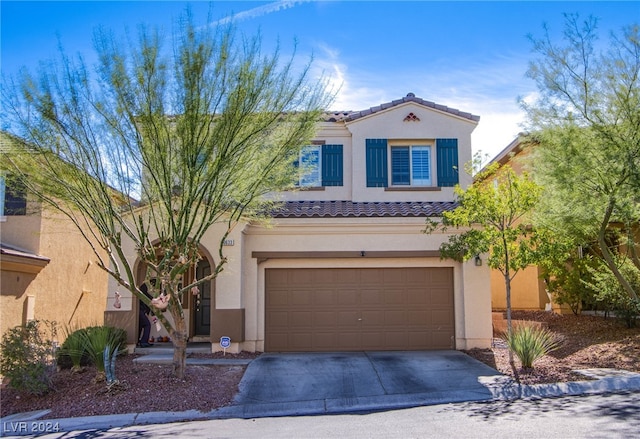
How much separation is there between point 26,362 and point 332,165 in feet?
31.5

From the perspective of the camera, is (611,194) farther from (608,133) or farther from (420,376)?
(420,376)

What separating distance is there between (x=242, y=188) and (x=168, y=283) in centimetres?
220

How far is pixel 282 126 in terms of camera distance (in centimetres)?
1039

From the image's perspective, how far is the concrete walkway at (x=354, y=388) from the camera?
877cm

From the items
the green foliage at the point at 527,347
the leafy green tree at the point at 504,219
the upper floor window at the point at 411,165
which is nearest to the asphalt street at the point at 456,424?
the green foliage at the point at 527,347

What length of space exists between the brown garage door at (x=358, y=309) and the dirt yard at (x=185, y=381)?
1158 millimetres

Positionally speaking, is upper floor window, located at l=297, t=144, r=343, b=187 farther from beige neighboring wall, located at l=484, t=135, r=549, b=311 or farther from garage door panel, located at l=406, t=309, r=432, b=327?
beige neighboring wall, located at l=484, t=135, r=549, b=311

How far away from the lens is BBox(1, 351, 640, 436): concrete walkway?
8766 millimetres

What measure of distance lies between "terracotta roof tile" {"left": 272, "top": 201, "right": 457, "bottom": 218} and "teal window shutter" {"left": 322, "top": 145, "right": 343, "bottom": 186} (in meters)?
0.72

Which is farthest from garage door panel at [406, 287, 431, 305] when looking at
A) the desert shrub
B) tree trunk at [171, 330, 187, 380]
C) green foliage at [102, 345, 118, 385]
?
green foliage at [102, 345, 118, 385]

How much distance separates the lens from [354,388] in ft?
32.9

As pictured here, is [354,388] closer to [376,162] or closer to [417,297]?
[417,297]

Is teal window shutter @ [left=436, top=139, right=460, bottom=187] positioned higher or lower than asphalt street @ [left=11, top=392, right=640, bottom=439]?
higher

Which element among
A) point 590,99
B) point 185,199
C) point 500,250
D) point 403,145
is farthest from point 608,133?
point 185,199
